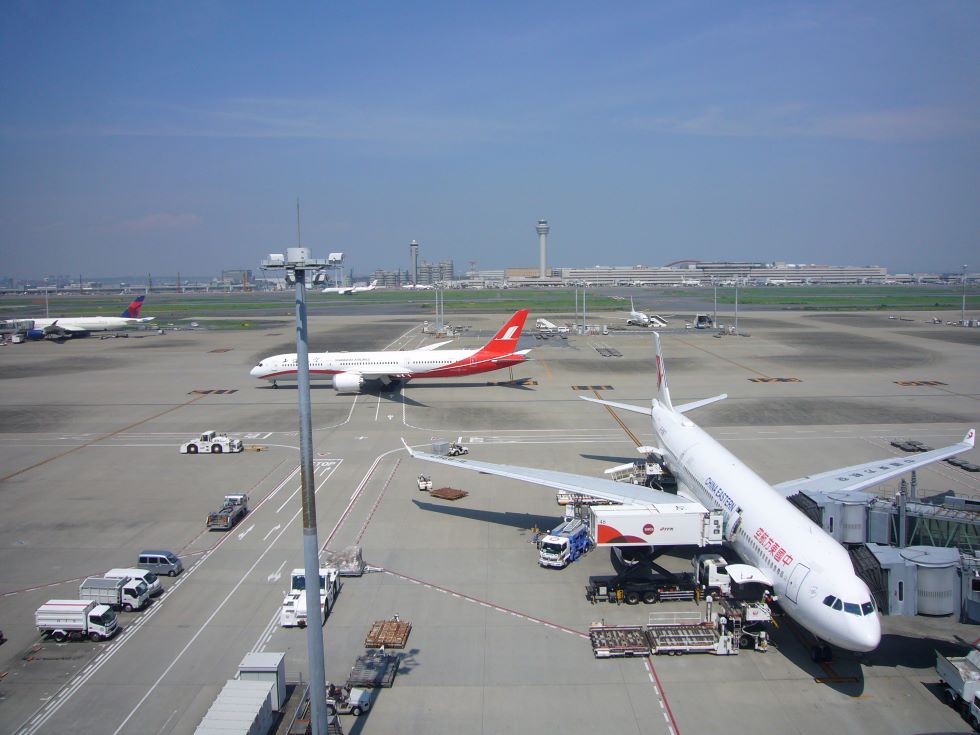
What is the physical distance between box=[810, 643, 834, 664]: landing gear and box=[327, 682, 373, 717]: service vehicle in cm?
1421

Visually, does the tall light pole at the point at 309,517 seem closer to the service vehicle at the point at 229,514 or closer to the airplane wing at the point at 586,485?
the airplane wing at the point at 586,485

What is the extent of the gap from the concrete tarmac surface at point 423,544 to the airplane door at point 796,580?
243 cm

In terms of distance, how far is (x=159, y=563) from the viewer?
95.1 feet

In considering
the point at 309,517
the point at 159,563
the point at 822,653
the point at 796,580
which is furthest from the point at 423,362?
the point at 309,517

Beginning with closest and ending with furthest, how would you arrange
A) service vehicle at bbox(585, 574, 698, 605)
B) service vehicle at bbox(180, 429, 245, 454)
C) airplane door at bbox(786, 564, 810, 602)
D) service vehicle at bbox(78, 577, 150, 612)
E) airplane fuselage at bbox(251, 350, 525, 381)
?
airplane door at bbox(786, 564, 810, 602) < service vehicle at bbox(78, 577, 150, 612) < service vehicle at bbox(585, 574, 698, 605) < service vehicle at bbox(180, 429, 245, 454) < airplane fuselage at bbox(251, 350, 525, 381)

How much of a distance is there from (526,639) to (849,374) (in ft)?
219

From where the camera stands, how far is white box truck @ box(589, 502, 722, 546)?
25.9 m

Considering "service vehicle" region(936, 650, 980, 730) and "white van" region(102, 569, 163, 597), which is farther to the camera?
"white van" region(102, 569, 163, 597)

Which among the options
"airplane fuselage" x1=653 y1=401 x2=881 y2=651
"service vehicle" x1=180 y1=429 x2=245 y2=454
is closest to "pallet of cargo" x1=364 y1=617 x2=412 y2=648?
"airplane fuselage" x1=653 y1=401 x2=881 y2=651

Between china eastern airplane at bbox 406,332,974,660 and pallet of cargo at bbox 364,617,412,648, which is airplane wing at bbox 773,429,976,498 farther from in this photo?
pallet of cargo at bbox 364,617,412,648

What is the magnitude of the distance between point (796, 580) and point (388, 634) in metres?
13.6

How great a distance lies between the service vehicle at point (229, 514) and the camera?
111 ft

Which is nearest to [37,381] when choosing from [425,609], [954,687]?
[425,609]

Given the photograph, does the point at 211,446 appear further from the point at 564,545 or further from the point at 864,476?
the point at 864,476
